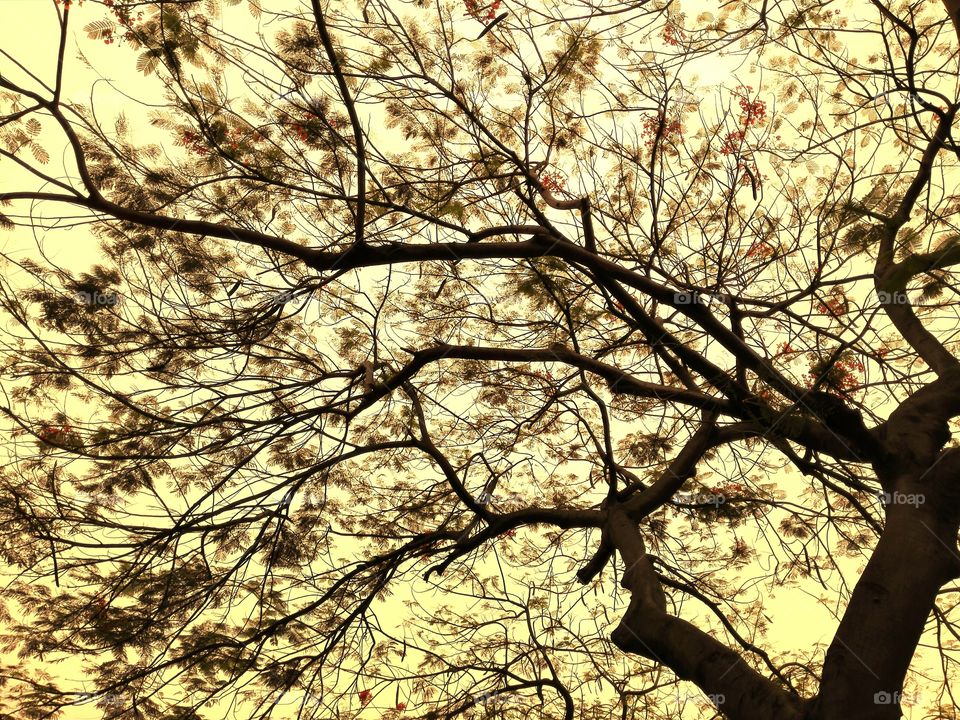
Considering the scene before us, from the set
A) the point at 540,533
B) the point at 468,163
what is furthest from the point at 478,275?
the point at 540,533

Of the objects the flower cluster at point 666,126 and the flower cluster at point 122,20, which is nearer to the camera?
the flower cluster at point 122,20

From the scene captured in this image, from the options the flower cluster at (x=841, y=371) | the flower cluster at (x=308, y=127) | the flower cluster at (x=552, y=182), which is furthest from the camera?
the flower cluster at (x=552, y=182)

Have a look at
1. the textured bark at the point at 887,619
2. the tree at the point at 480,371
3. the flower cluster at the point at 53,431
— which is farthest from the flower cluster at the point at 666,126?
the flower cluster at the point at 53,431

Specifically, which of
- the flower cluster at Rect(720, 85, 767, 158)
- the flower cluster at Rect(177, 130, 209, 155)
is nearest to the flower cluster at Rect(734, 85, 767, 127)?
the flower cluster at Rect(720, 85, 767, 158)

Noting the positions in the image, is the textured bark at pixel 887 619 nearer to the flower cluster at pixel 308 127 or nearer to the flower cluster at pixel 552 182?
the flower cluster at pixel 552 182

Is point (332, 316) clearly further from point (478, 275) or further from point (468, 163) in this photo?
point (468, 163)

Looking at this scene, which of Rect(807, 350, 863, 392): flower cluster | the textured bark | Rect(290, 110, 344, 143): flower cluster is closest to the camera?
the textured bark

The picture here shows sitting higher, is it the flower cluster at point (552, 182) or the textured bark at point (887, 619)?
the flower cluster at point (552, 182)

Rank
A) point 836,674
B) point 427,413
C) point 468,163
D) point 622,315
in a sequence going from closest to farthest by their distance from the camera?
point 836,674 < point 468,163 < point 622,315 < point 427,413

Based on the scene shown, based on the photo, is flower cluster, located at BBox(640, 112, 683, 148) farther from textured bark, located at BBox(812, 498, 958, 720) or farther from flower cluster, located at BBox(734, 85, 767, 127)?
textured bark, located at BBox(812, 498, 958, 720)

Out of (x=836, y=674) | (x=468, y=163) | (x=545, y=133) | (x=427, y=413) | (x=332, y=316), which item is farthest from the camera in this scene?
(x=427, y=413)

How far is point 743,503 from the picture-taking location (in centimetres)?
394

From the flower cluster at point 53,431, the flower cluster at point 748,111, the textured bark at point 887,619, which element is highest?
the flower cluster at point 748,111

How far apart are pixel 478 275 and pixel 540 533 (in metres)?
1.83
